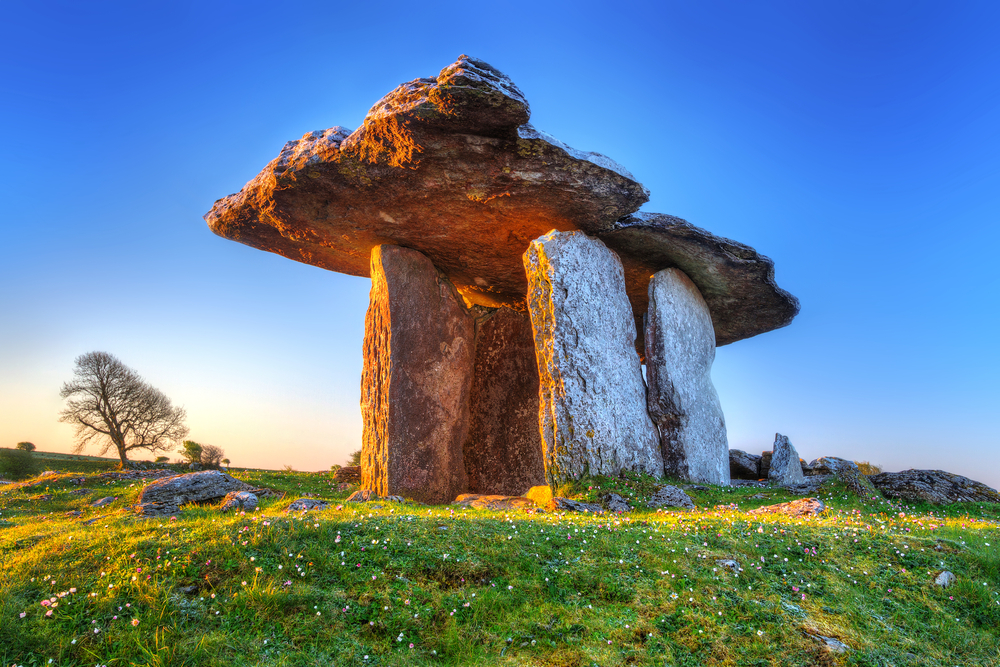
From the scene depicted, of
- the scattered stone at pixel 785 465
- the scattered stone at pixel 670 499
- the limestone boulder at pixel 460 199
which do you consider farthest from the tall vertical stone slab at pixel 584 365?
the scattered stone at pixel 785 465

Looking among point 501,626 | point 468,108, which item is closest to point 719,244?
point 468,108

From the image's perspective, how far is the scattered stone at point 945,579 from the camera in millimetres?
6272

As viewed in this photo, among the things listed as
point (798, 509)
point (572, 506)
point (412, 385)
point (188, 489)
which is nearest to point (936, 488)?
point (798, 509)

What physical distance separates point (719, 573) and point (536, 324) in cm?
928

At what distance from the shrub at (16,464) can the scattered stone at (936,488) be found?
1185 inches

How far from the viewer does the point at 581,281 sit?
15.2 m

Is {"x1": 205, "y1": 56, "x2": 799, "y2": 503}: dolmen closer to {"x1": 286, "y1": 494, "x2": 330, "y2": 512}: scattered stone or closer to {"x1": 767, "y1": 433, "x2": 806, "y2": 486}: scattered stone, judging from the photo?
{"x1": 767, "y1": 433, "x2": 806, "y2": 486}: scattered stone

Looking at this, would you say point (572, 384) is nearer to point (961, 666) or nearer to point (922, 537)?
point (922, 537)

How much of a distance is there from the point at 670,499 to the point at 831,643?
6.90 meters

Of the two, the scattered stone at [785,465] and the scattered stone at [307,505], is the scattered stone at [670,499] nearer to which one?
the scattered stone at [307,505]

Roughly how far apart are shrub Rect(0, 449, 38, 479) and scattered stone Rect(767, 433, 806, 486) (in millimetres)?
28213

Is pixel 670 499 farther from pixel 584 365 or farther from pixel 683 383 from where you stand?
pixel 683 383

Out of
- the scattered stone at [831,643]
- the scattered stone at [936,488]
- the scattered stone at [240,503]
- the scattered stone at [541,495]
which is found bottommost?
the scattered stone at [831,643]

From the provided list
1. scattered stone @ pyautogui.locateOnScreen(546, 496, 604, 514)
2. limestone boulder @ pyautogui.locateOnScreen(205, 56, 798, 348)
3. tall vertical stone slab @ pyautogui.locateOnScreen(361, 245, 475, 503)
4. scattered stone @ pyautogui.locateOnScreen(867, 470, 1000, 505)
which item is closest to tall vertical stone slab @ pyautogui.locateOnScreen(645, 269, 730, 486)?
limestone boulder @ pyautogui.locateOnScreen(205, 56, 798, 348)
